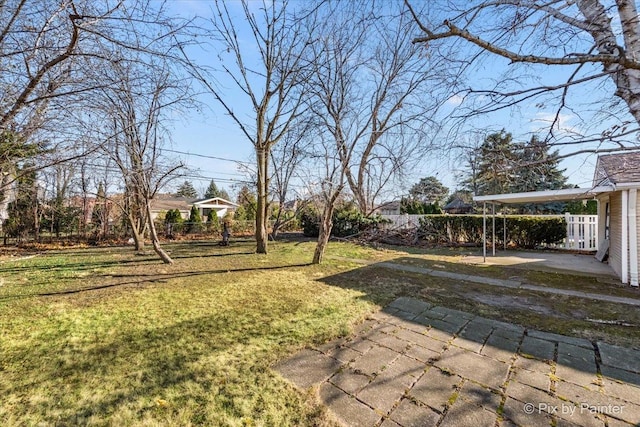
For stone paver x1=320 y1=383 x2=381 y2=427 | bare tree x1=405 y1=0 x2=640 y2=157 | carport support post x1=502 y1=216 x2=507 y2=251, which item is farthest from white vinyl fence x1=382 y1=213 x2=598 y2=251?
stone paver x1=320 y1=383 x2=381 y2=427

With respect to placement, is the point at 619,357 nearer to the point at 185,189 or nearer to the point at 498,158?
the point at 498,158

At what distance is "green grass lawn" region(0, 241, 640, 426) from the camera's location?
75.9 inches

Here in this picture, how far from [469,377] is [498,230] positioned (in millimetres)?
10399

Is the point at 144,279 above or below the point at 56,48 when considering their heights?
below

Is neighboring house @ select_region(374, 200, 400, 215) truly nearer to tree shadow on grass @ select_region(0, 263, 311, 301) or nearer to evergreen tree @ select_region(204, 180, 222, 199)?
tree shadow on grass @ select_region(0, 263, 311, 301)

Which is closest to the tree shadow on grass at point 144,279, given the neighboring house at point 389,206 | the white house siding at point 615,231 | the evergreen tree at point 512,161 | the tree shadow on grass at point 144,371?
the tree shadow on grass at point 144,371

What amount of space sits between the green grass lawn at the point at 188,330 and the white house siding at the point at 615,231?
1.70 metres

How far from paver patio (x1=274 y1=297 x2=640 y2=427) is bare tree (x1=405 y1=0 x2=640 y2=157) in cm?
172

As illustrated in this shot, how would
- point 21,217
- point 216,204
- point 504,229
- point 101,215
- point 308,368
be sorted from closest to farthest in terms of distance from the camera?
point 308,368, point 504,229, point 21,217, point 101,215, point 216,204

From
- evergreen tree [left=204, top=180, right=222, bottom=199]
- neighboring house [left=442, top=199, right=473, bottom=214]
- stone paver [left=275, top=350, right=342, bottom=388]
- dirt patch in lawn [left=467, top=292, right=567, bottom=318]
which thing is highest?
evergreen tree [left=204, top=180, right=222, bottom=199]

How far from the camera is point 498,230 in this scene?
1091 cm

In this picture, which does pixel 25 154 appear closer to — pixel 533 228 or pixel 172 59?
pixel 172 59

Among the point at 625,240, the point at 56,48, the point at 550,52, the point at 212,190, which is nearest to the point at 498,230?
the point at 625,240

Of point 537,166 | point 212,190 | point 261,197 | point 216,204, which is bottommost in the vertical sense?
point 537,166
